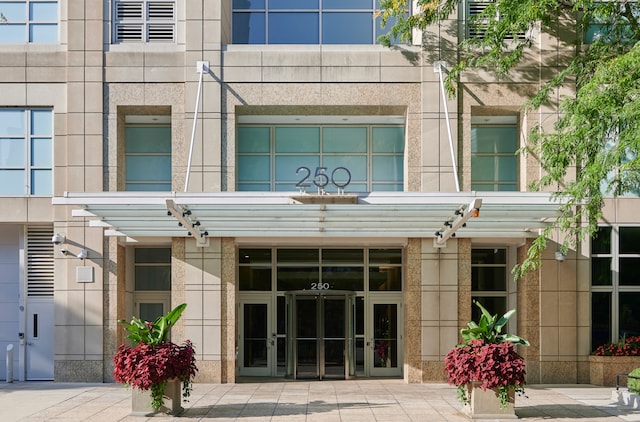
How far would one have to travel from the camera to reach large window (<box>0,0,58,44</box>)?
2405cm

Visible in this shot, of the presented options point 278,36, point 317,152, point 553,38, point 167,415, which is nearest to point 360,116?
point 317,152

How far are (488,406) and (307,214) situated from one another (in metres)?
6.07

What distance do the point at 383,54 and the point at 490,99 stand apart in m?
3.06

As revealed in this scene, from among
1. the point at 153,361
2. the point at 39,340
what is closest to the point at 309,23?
the point at 39,340

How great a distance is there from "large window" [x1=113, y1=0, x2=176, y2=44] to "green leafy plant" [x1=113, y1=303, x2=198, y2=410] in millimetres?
9507

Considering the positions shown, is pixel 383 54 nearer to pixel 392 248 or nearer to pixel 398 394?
pixel 392 248

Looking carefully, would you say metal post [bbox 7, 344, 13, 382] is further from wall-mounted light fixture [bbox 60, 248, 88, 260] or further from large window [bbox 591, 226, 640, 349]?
large window [bbox 591, 226, 640, 349]

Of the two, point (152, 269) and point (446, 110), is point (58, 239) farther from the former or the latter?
point (446, 110)

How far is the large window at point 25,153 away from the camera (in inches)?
934

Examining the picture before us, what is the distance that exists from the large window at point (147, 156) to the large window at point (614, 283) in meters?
11.6

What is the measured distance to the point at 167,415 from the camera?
17062mm

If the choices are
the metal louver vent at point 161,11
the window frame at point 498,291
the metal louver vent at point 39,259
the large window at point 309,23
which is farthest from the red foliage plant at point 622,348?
the metal louver vent at point 39,259

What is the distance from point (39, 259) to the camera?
952 inches

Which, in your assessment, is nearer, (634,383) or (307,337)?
(634,383)
